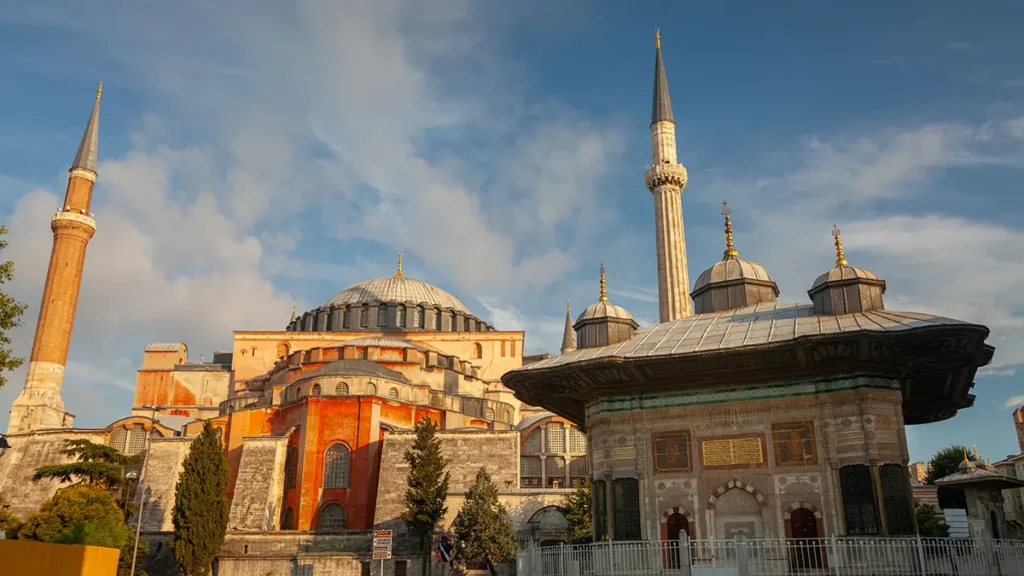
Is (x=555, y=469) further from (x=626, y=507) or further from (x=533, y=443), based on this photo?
(x=626, y=507)

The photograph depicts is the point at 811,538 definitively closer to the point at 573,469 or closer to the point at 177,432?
the point at 573,469

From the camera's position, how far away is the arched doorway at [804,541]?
12.7m

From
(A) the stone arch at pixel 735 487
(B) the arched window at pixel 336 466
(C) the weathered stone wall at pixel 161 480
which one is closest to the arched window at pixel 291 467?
(B) the arched window at pixel 336 466

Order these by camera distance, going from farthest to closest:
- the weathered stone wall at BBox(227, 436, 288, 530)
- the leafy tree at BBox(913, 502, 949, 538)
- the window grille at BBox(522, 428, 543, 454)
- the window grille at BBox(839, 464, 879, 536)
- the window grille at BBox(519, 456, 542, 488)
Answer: the window grille at BBox(522, 428, 543, 454) → the window grille at BBox(519, 456, 542, 488) → the weathered stone wall at BBox(227, 436, 288, 530) → the leafy tree at BBox(913, 502, 949, 538) → the window grille at BBox(839, 464, 879, 536)

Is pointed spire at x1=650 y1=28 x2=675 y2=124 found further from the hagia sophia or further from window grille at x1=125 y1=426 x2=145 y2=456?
window grille at x1=125 y1=426 x2=145 y2=456

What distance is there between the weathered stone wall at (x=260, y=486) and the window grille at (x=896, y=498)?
79.2 ft

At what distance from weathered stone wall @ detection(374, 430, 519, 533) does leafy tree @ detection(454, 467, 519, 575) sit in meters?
4.16

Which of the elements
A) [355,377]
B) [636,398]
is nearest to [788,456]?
[636,398]

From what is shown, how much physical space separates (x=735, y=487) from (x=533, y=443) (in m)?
21.6

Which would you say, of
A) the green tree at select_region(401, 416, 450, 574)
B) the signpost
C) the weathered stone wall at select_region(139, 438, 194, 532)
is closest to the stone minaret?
the weathered stone wall at select_region(139, 438, 194, 532)

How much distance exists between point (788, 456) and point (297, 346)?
3803cm

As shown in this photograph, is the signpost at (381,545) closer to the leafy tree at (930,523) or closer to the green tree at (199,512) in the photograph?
the green tree at (199,512)

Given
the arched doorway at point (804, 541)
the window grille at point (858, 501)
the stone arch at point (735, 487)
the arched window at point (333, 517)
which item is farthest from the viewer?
the arched window at point (333, 517)

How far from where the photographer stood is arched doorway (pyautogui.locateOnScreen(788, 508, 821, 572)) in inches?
499
